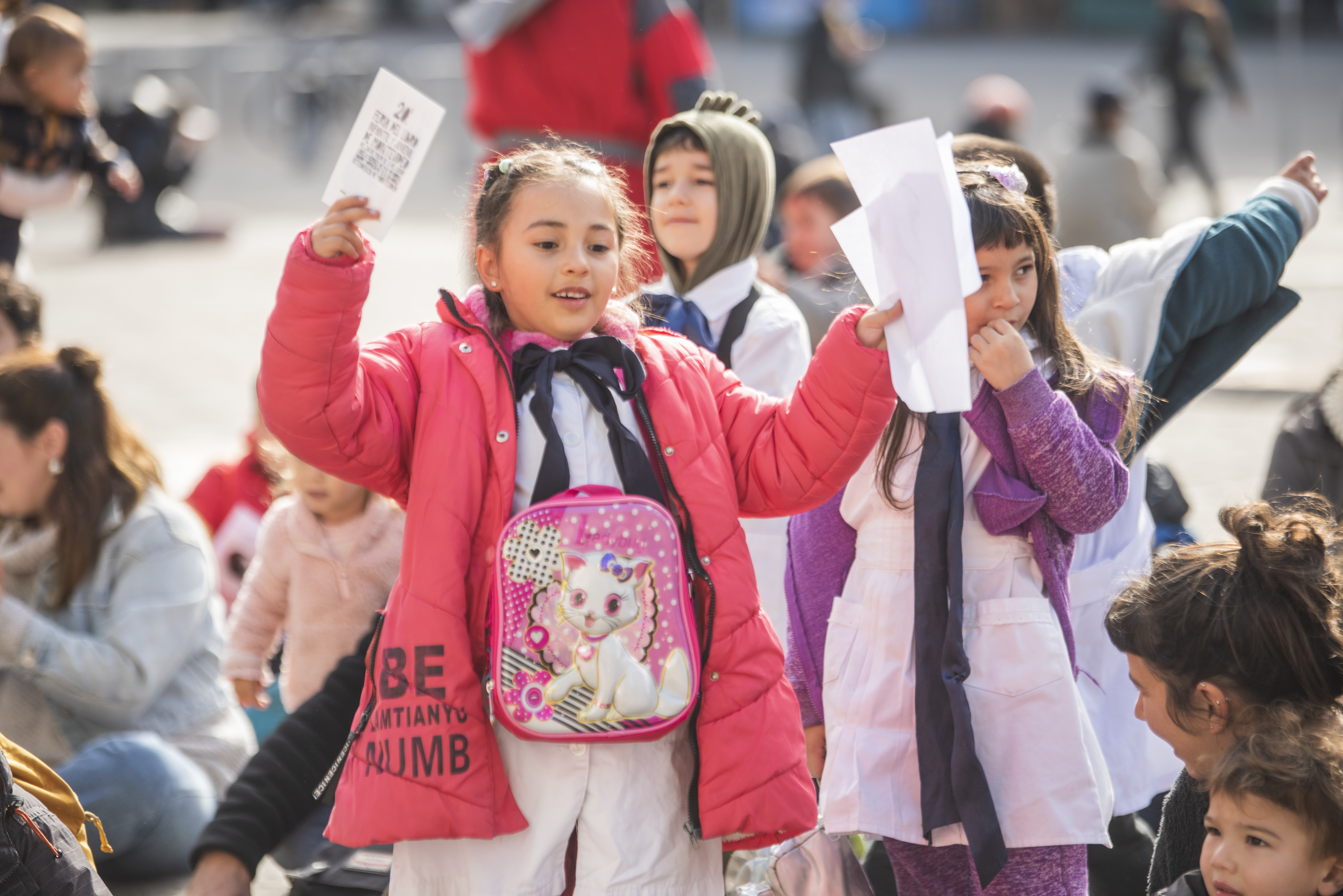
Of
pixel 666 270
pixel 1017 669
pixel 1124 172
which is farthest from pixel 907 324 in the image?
pixel 1124 172

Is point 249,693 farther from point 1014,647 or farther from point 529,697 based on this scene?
point 1014,647

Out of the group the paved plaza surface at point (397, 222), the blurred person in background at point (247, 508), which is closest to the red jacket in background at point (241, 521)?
the blurred person in background at point (247, 508)

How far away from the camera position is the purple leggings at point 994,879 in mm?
2453

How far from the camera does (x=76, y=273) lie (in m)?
12.8

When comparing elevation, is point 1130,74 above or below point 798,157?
above

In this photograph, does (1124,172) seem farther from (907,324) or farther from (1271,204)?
(907,324)

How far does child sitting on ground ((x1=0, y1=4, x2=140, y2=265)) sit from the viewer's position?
Result: 199 inches

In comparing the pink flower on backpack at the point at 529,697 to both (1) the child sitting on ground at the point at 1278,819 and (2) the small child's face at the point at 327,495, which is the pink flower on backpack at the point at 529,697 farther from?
(2) the small child's face at the point at 327,495

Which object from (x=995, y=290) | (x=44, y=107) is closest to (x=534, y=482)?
(x=995, y=290)

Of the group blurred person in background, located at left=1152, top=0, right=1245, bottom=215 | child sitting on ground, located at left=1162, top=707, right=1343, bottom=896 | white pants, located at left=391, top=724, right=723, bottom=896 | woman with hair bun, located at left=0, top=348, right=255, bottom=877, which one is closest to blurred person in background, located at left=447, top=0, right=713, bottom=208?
woman with hair bun, located at left=0, top=348, right=255, bottom=877

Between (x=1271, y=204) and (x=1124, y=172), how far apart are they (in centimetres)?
474

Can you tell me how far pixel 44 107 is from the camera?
5184 mm

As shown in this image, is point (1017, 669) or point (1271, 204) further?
point (1271, 204)

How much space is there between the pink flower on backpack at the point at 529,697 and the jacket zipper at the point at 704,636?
22cm
